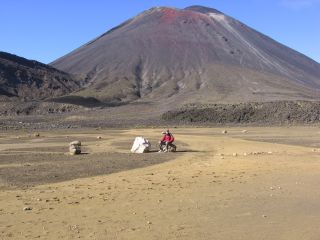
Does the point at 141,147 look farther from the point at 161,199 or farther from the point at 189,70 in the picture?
the point at 189,70

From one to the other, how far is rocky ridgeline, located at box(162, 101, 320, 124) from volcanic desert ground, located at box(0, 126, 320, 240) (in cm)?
4899

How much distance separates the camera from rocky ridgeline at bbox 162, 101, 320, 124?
73.9 meters

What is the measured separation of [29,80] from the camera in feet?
477

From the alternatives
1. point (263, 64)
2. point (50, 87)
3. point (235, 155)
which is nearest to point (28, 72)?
point (50, 87)

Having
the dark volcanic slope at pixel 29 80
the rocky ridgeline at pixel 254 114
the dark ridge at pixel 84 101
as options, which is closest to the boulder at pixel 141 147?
the rocky ridgeline at pixel 254 114

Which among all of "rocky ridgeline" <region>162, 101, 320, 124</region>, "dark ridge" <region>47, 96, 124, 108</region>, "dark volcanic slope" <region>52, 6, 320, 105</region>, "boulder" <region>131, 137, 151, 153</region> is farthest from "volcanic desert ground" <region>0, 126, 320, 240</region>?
"dark volcanic slope" <region>52, 6, 320, 105</region>

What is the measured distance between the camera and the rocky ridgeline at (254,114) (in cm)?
7388

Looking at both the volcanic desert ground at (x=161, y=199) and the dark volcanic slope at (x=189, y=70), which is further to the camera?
the dark volcanic slope at (x=189, y=70)

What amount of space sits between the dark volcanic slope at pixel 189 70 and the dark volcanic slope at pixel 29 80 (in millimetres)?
6926

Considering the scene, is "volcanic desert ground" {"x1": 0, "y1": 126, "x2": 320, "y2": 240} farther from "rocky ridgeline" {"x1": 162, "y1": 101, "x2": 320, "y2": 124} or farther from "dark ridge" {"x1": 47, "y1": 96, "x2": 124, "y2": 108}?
"dark ridge" {"x1": 47, "y1": 96, "x2": 124, "y2": 108}

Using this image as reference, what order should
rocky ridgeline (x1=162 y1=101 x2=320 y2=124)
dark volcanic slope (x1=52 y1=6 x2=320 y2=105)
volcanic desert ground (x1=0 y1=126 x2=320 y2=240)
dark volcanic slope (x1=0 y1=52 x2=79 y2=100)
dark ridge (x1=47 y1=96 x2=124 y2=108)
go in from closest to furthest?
volcanic desert ground (x1=0 y1=126 x2=320 y2=240)
rocky ridgeline (x1=162 y1=101 x2=320 y2=124)
dark ridge (x1=47 y1=96 x2=124 y2=108)
dark volcanic slope (x1=52 y1=6 x2=320 y2=105)
dark volcanic slope (x1=0 y1=52 x2=79 y2=100)

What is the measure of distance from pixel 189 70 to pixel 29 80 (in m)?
42.4

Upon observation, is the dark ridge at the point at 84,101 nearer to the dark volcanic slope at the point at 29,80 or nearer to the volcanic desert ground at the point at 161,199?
the dark volcanic slope at the point at 29,80

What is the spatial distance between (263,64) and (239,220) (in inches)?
6496
